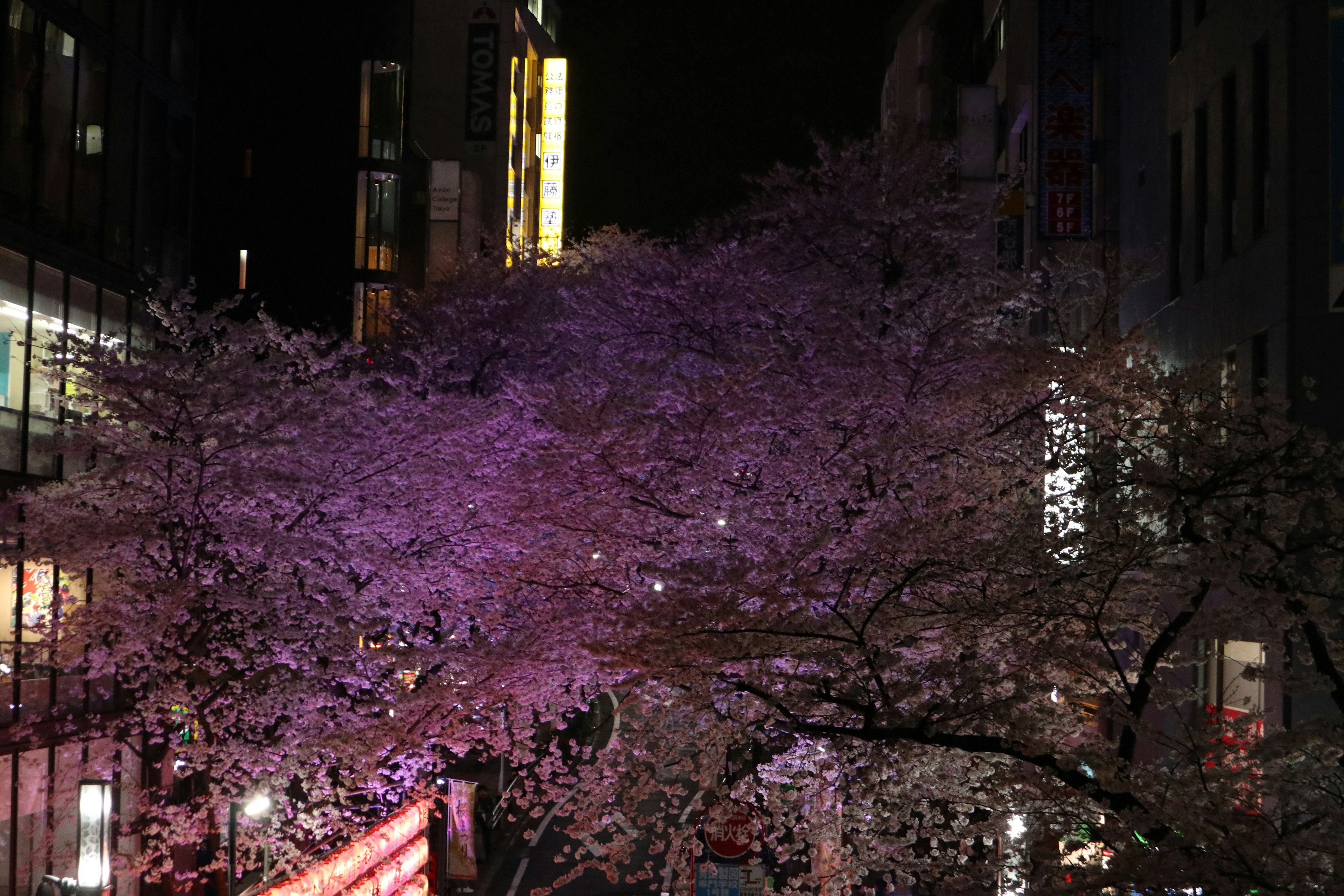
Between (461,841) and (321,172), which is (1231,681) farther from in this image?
(321,172)

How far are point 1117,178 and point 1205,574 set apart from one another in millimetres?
18759

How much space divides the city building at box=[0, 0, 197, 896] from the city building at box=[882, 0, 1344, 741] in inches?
593

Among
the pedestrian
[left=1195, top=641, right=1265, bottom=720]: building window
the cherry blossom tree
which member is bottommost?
the pedestrian

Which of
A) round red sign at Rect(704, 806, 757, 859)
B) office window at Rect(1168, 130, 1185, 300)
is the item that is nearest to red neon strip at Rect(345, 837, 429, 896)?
round red sign at Rect(704, 806, 757, 859)

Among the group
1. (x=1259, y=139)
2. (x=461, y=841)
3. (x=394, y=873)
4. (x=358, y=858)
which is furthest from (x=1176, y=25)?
(x=461, y=841)

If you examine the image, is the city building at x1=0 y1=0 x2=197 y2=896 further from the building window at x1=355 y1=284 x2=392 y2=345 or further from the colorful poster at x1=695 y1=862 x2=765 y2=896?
the building window at x1=355 y1=284 x2=392 y2=345

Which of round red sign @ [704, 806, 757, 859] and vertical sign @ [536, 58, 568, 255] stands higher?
vertical sign @ [536, 58, 568, 255]

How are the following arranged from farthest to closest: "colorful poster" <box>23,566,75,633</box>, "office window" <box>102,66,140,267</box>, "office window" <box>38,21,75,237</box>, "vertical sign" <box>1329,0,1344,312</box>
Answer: "office window" <box>102,66,140,267</box>
"office window" <box>38,21,75,237</box>
"colorful poster" <box>23,566,75,633</box>
"vertical sign" <box>1329,0,1344,312</box>

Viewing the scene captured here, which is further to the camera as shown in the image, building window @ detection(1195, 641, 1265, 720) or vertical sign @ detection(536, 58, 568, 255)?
vertical sign @ detection(536, 58, 568, 255)

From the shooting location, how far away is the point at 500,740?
1961 cm

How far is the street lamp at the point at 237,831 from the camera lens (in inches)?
696

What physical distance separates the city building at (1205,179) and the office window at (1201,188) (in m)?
0.03

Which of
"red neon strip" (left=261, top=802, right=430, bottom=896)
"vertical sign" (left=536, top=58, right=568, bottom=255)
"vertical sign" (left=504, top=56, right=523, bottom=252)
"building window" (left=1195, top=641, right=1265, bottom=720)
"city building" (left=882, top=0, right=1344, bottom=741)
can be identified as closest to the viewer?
"red neon strip" (left=261, top=802, right=430, bottom=896)

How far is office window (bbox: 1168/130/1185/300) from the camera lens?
70.8ft
